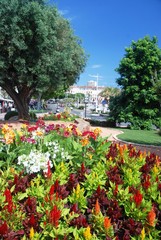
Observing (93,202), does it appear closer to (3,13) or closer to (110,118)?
(3,13)

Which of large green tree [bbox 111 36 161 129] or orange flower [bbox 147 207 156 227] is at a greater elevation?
large green tree [bbox 111 36 161 129]

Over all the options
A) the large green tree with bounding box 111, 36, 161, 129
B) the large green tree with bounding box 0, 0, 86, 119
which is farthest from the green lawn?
the large green tree with bounding box 111, 36, 161, 129

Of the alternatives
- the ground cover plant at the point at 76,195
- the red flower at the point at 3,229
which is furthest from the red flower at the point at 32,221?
the red flower at the point at 3,229

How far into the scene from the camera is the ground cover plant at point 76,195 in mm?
2955

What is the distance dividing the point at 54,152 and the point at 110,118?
22.6m

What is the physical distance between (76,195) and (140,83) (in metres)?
23.3

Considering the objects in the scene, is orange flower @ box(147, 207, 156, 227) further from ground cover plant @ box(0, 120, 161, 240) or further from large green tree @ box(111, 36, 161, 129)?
large green tree @ box(111, 36, 161, 129)

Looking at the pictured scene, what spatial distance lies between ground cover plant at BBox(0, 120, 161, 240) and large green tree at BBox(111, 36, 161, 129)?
21082 millimetres

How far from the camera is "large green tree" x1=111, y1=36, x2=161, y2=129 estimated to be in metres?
25.5

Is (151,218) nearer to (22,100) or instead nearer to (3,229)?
(3,229)

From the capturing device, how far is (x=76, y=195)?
3.46 metres

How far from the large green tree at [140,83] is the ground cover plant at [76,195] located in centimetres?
2108

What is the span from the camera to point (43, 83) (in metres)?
16.7

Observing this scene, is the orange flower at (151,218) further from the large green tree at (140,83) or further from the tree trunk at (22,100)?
the large green tree at (140,83)
